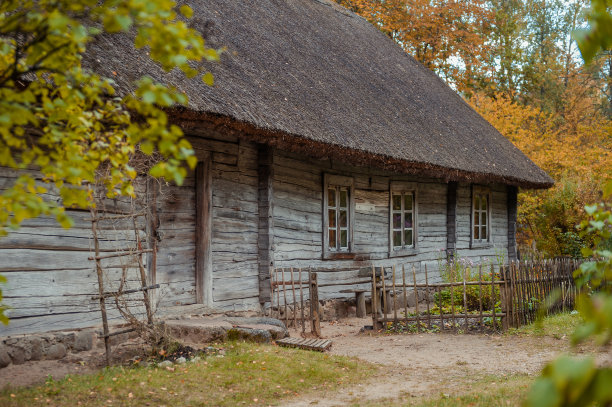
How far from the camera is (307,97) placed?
9.31 m

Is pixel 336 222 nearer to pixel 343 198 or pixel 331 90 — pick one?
pixel 343 198

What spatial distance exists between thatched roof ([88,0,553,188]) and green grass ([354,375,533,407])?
357 centimetres

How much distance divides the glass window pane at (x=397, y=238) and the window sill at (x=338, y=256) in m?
1.73

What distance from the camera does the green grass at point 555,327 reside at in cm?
820

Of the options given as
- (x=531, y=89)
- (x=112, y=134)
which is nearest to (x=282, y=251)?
(x=112, y=134)

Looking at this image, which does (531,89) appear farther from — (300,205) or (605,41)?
(605,41)

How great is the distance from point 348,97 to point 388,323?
13.4 feet

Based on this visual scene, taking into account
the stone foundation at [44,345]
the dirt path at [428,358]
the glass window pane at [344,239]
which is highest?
the glass window pane at [344,239]

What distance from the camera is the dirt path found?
18.3 feet

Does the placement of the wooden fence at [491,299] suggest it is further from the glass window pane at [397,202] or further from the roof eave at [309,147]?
the glass window pane at [397,202]

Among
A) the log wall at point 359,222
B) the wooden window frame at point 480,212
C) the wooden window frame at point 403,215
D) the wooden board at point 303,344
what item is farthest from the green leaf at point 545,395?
the wooden window frame at point 480,212

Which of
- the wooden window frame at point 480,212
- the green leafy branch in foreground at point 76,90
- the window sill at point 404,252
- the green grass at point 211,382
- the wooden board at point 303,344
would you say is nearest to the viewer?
the green leafy branch in foreground at point 76,90

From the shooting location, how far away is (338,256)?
10555 mm

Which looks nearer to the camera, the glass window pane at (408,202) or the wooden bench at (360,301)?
the wooden bench at (360,301)
